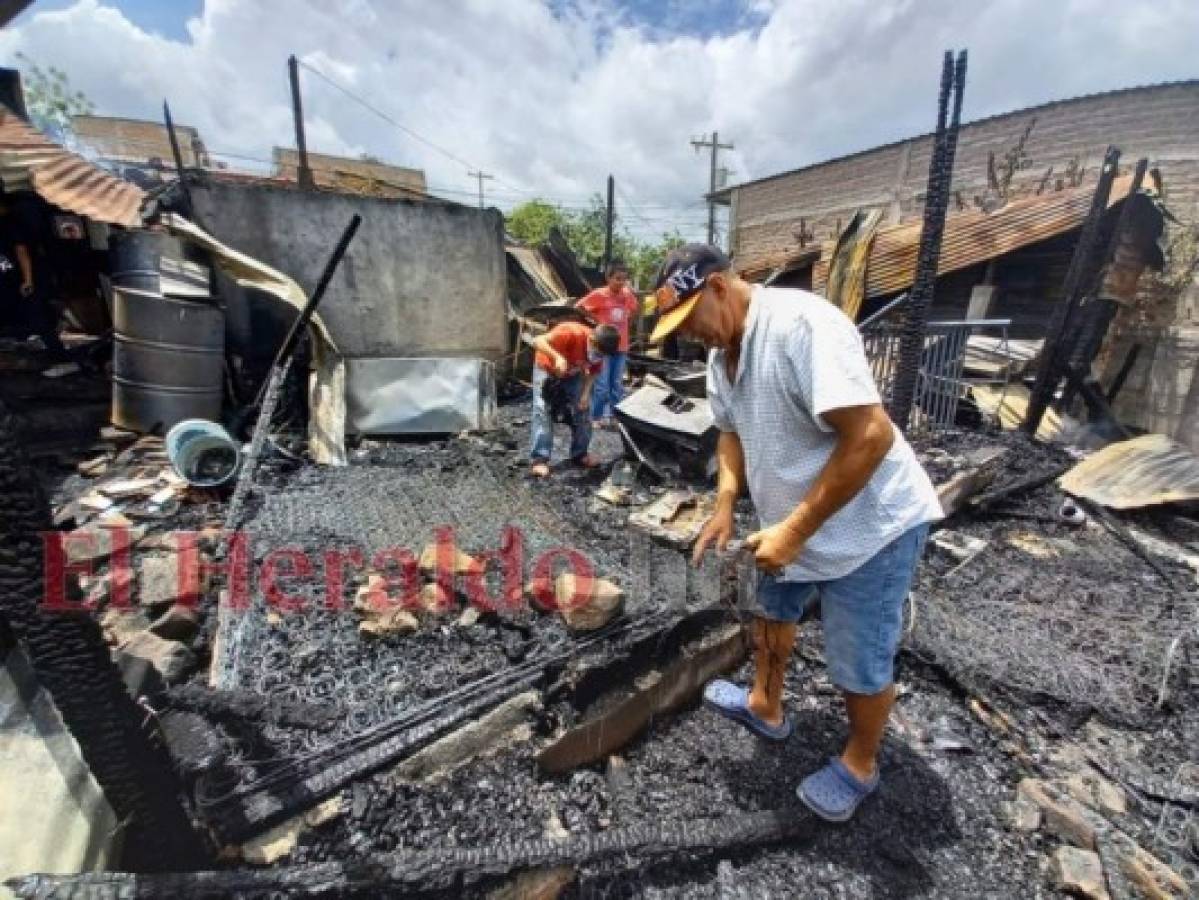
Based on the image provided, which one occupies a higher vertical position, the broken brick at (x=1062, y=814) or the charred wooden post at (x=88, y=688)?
the charred wooden post at (x=88, y=688)

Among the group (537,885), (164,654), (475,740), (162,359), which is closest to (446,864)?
(537,885)

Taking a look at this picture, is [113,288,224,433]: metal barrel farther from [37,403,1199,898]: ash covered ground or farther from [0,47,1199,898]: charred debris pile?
[37,403,1199,898]: ash covered ground

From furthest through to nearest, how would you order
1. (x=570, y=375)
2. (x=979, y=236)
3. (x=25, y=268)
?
1. (x=979, y=236)
2. (x=25, y=268)
3. (x=570, y=375)

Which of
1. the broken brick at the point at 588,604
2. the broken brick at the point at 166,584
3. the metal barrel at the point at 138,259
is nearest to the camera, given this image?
the broken brick at the point at 588,604

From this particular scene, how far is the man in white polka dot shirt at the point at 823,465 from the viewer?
1.45 meters

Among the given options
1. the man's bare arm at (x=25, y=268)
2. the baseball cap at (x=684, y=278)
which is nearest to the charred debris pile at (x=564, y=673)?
the baseball cap at (x=684, y=278)

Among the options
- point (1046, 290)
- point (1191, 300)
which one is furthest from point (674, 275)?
point (1046, 290)

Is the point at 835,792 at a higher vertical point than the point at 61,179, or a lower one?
lower

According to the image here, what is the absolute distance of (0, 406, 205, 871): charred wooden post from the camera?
3.40 feet

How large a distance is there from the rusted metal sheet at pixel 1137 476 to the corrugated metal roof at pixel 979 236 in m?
3.52

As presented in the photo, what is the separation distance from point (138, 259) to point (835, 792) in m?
6.71

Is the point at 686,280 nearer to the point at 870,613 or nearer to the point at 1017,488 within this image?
the point at 870,613

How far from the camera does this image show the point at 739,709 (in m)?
2.32

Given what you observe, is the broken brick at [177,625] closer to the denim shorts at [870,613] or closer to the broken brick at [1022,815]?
the denim shorts at [870,613]
